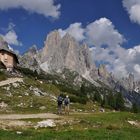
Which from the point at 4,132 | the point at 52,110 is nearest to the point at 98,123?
the point at 4,132

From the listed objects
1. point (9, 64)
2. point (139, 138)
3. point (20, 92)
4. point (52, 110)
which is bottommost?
point (139, 138)

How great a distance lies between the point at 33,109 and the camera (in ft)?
239

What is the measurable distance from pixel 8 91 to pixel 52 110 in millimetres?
20249

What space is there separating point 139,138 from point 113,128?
7.22m

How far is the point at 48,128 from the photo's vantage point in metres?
44.7

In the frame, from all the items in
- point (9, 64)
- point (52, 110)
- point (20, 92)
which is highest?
point (9, 64)

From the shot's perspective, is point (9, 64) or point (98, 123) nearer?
point (98, 123)

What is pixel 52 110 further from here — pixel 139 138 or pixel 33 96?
pixel 139 138

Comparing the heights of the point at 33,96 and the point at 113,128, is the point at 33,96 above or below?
above

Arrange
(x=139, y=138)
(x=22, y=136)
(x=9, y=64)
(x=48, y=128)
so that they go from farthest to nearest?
(x=9, y=64) < (x=48, y=128) < (x=139, y=138) < (x=22, y=136)

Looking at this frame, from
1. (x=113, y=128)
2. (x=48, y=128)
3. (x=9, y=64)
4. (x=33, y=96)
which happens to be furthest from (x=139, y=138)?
(x=9, y=64)

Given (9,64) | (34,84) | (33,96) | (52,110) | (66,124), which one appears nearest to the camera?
(66,124)

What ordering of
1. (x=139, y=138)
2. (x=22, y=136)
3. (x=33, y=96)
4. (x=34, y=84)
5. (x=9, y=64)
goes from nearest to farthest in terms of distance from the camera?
(x=22, y=136)
(x=139, y=138)
(x=33, y=96)
(x=34, y=84)
(x=9, y=64)

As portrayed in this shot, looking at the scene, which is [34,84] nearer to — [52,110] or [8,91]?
[8,91]
